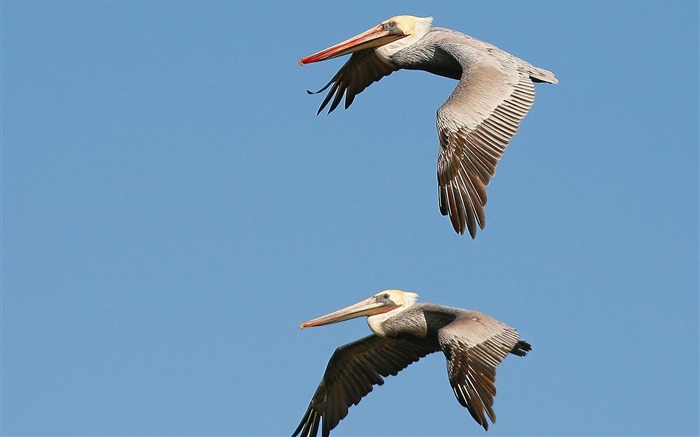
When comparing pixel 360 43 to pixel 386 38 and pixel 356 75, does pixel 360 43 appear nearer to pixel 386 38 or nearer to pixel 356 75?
pixel 386 38

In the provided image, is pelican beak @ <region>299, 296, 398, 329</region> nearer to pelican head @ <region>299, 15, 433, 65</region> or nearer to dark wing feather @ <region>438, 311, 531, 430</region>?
dark wing feather @ <region>438, 311, 531, 430</region>

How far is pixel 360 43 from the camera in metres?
20.0

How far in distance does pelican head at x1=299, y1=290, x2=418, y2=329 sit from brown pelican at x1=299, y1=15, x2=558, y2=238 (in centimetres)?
240

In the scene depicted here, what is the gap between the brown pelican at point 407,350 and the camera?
16344mm

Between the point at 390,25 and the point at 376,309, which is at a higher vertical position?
the point at 390,25

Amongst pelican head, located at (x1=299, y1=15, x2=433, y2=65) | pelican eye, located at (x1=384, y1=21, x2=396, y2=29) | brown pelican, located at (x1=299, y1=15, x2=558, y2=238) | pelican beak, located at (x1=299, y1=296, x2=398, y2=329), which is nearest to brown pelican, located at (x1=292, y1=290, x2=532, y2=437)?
pelican beak, located at (x1=299, y1=296, x2=398, y2=329)

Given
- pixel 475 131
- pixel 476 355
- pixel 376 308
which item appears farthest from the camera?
pixel 376 308

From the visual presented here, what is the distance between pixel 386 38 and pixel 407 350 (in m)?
3.42

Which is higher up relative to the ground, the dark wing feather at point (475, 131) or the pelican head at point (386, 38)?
the pelican head at point (386, 38)

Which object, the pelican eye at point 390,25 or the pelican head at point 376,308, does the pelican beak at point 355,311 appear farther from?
the pelican eye at point 390,25

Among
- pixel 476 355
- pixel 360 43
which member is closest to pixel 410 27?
pixel 360 43

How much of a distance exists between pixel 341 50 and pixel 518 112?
9.89ft

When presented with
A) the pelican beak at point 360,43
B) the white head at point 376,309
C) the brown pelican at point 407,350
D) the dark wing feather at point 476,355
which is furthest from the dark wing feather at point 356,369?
the pelican beak at point 360,43

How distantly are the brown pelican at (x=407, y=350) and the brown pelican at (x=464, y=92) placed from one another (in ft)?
3.40
